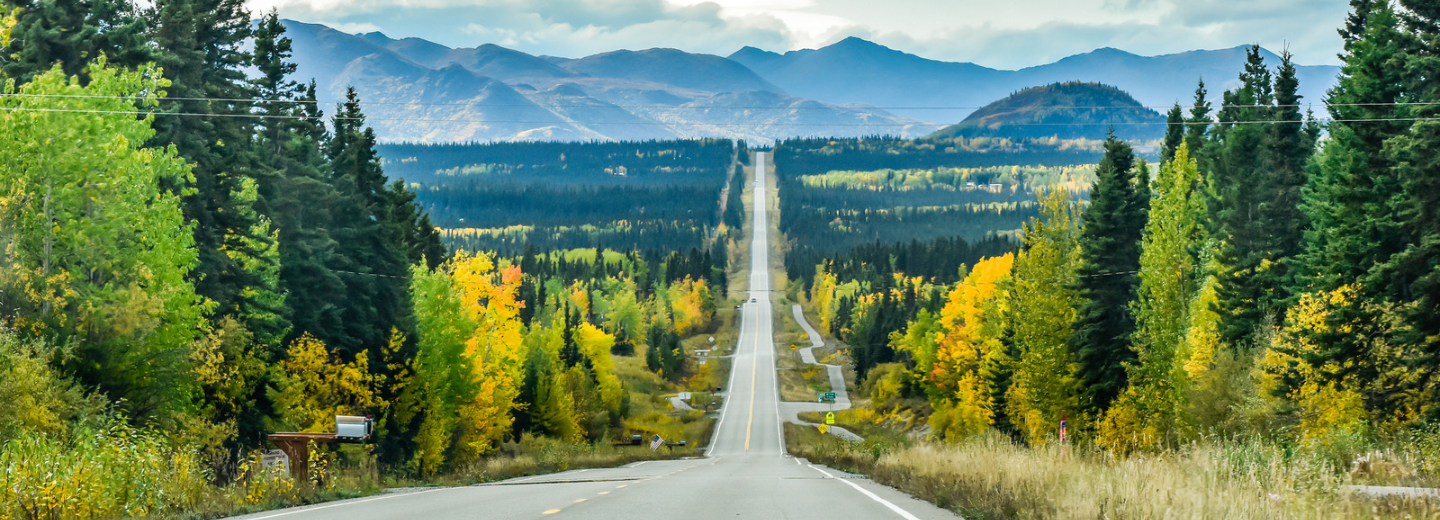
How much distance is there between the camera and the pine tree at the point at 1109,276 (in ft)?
158

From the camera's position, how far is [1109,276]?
1921 inches

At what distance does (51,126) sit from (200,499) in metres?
16.6

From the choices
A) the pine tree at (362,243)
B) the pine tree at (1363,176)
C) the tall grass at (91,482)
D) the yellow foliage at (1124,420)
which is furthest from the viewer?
the pine tree at (362,243)

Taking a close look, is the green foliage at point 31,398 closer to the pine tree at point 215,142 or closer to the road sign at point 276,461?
the road sign at point 276,461

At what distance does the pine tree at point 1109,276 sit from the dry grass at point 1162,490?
29959 millimetres

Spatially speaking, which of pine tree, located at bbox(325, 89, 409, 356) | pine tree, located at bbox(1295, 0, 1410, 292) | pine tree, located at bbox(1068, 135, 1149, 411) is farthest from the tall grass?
pine tree, located at bbox(1068, 135, 1149, 411)

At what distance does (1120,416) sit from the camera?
47469mm

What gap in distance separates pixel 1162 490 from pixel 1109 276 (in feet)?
127

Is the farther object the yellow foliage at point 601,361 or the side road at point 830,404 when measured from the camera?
the side road at point 830,404

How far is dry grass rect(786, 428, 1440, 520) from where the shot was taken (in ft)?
37.7

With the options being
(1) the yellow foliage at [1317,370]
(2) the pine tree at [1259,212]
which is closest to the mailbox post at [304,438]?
(1) the yellow foliage at [1317,370]

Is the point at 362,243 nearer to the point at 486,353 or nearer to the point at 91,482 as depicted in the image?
the point at 486,353

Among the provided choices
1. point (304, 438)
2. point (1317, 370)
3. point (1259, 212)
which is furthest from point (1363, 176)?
point (304, 438)

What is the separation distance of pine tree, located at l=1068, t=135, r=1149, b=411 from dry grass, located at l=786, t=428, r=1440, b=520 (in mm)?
29959
